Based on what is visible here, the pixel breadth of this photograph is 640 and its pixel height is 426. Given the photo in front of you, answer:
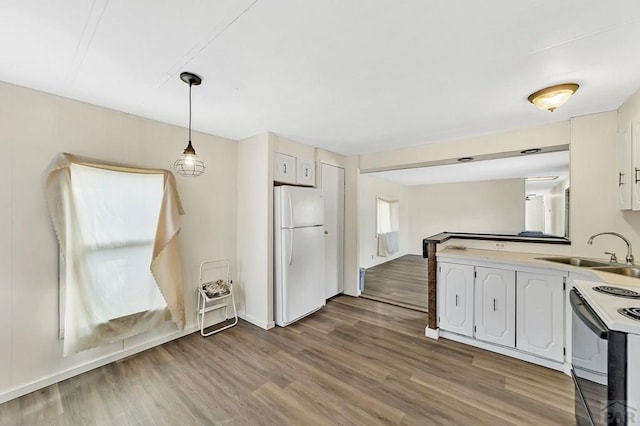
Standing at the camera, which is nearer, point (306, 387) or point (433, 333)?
point (306, 387)

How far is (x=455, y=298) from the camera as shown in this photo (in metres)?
2.82

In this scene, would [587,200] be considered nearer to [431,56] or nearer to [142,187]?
[431,56]

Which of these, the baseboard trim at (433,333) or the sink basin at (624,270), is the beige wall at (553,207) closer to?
the sink basin at (624,270)

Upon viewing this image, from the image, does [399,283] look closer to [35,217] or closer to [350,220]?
[350,220]

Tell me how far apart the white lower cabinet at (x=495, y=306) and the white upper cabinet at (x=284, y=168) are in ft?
8.07

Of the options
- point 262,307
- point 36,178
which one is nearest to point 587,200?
point 262,307

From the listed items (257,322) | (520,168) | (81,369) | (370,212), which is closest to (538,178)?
(520,168)

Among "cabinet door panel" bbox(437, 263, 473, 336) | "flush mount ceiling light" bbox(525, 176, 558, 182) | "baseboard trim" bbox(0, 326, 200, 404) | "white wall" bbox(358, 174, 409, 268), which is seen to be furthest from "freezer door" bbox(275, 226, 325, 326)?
"flush mount ceiling light" bbox(525, 176, 558, 182)

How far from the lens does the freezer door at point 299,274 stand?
3.15m

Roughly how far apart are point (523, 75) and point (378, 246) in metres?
5.31

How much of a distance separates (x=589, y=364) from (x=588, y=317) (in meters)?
0.25

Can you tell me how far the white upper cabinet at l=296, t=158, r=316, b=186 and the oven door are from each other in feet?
9.58

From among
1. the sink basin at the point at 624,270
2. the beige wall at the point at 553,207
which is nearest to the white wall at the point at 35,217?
the sink basin at the point at 624,270

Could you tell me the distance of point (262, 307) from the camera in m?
3.17
